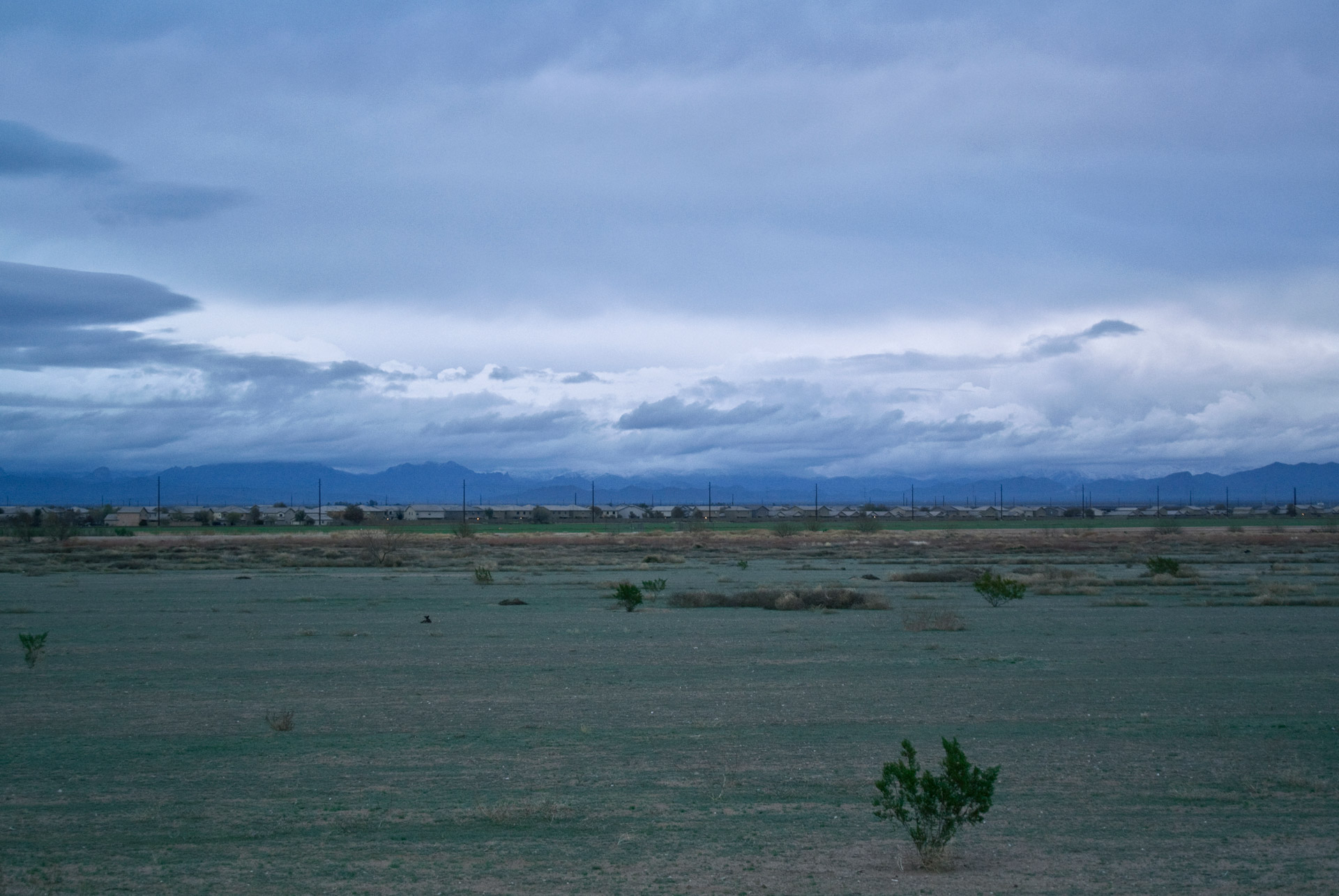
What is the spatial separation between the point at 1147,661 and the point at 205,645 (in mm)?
19289

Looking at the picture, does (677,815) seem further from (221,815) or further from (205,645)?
(205,645)

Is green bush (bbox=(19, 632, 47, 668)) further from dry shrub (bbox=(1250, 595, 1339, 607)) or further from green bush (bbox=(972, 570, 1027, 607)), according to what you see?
dry shrub (bbox=(1250, 595, 1339, 607))

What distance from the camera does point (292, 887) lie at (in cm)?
831

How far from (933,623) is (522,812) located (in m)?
18.7

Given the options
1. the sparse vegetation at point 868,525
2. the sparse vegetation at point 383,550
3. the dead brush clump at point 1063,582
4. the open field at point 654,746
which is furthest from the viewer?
the sparse vegetation at point 868,525

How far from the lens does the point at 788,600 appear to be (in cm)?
3341

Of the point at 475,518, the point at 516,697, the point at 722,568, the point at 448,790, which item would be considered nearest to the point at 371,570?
the point at 722,568

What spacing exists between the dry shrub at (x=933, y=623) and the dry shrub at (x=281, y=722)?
15882 mm

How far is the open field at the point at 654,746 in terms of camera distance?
8883 millimetres

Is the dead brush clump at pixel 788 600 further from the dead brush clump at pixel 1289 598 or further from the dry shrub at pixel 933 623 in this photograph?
the dead brush clump at pixel 1289 598

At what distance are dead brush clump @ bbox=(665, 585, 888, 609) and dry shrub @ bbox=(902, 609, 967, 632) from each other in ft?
14.6

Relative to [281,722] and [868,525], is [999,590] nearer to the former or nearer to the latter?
[281,722]

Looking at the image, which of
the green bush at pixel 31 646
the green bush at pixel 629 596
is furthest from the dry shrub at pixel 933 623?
the green bush at pixel 31 646

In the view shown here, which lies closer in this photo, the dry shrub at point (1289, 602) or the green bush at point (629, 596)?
the green bush at point (629, 596)
